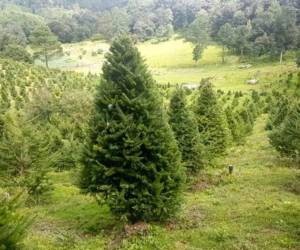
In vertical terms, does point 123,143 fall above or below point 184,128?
above

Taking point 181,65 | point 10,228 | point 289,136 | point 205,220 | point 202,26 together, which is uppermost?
point 202,26

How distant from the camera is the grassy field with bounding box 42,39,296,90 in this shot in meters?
90.6

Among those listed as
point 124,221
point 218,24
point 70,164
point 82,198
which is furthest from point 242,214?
point 218,24

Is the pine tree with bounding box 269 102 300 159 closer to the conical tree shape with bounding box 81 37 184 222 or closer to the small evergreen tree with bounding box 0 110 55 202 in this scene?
the conical tree shape with bounding box 81 37 184 222

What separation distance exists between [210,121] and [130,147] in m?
14.9

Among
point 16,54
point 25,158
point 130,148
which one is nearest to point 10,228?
point 130,148

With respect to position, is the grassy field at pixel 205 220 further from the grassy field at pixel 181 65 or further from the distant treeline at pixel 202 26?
the distant treeline at pixel 202 26

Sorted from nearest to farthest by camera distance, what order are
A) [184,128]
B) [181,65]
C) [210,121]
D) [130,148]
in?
[130,148] → [184,128] → [210,121] → [181,65]

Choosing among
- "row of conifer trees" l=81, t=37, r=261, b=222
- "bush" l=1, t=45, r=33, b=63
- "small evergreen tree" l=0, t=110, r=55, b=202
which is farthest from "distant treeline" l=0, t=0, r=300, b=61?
"row of conifer trees" l=81, t=37, r=261, b=222

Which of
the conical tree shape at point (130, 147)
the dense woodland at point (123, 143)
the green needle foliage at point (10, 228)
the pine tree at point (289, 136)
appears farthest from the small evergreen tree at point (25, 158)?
the pine tree at point (289, 136)

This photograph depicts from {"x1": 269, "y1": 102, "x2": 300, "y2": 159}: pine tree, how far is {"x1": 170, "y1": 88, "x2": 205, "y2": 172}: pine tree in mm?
7384

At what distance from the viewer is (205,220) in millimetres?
22234

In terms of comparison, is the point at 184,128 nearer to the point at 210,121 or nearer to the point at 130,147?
the point at 210,121

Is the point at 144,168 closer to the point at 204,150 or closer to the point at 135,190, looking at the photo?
the point at 135,190
